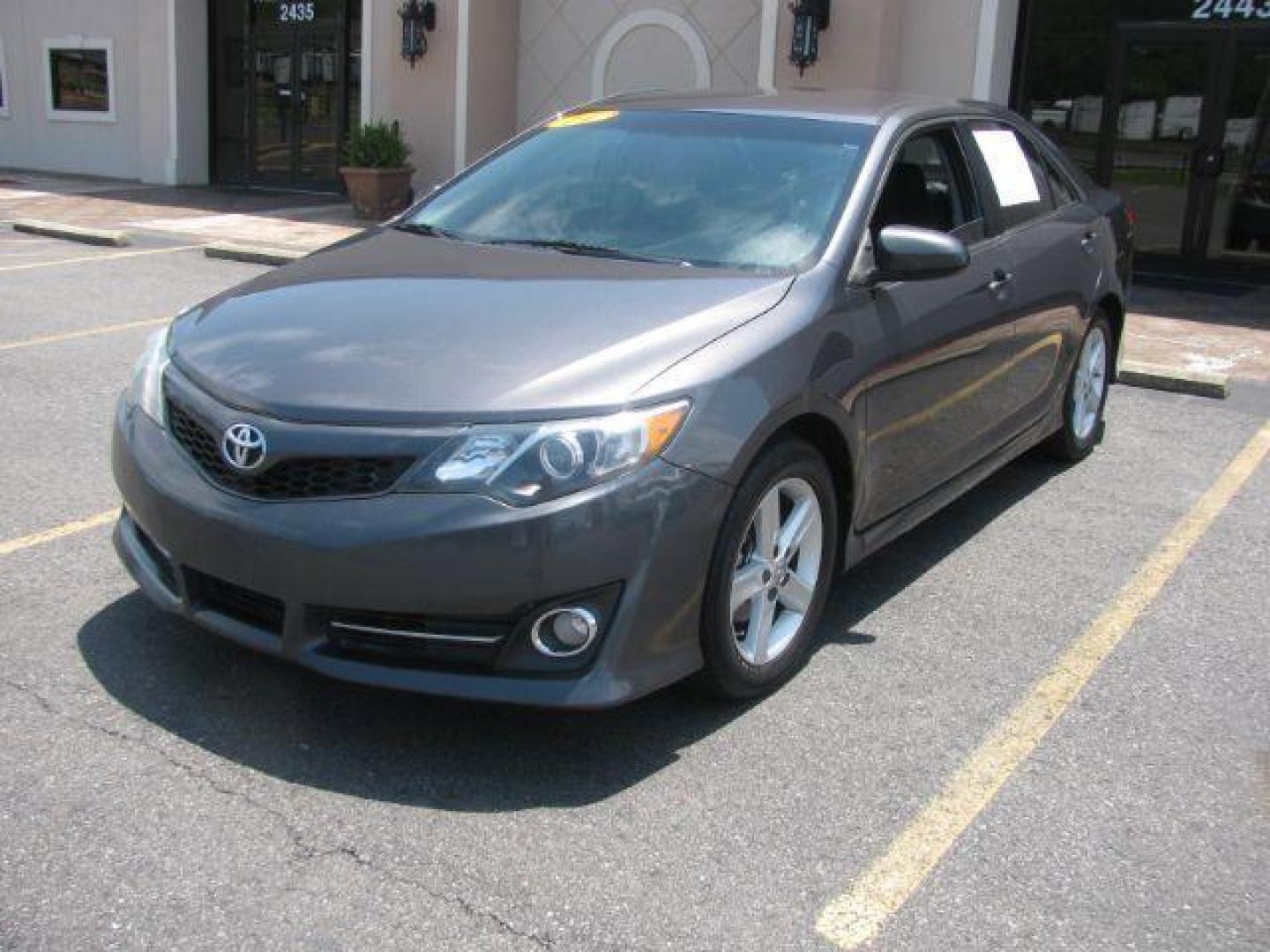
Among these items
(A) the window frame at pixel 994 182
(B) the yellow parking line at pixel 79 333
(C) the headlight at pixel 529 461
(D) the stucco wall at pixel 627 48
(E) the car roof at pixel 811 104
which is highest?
(D) the stucco wall at pixel 627 48

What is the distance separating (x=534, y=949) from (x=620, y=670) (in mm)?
721

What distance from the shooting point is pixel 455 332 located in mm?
3406

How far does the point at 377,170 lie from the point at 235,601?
1246 centimetres

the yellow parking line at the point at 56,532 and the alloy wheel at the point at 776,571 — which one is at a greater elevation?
the alloy wheel at the point at 776,571

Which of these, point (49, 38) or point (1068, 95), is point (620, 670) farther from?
point (49, 38)

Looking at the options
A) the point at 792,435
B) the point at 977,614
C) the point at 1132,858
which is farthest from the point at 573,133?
the point at 1132,858

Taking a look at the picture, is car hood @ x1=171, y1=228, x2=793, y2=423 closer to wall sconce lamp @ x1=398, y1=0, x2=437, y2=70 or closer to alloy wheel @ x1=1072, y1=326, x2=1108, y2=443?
alloy wheel @ x1=1072, y1=326, x2=1108, y2=443

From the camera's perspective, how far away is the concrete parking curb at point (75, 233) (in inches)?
505

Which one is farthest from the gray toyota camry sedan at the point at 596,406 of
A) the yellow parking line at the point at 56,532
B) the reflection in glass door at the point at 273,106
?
the reflection in glass door at the point at 273,106

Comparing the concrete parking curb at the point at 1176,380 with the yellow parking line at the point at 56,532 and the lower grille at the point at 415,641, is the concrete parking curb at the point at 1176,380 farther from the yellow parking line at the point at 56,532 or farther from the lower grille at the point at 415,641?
the lower grille at the point at 415,641

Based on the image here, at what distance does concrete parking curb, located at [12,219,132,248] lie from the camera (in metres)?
12.8

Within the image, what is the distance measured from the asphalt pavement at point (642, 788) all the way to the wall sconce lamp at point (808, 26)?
8879 millimetres

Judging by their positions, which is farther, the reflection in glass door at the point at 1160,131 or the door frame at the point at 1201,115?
the reflection in glass door at the point at 1160,131

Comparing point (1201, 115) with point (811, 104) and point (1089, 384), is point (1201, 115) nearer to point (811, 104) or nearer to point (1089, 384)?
point (1089, 384)
